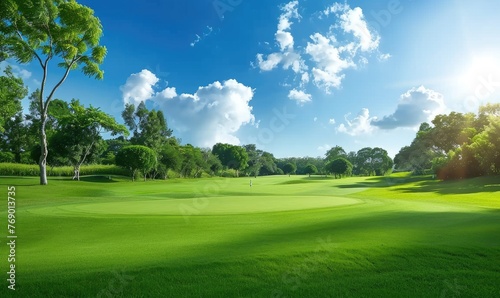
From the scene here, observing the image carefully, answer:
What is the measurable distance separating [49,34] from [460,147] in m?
58.5

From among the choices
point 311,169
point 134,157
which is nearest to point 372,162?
point 311,169

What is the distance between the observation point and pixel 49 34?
30.7 m

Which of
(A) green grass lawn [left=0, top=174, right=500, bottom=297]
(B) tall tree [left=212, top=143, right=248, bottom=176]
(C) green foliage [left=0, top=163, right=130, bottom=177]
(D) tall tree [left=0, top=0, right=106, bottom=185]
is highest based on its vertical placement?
(D) tall tree [left=0, top=0, right=106, bottom=185]

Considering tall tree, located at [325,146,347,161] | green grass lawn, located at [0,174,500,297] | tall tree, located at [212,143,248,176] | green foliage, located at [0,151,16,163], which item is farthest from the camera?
tall tree, located at [325,146,347,161]

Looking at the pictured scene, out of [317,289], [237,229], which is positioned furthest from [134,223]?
[317,289]

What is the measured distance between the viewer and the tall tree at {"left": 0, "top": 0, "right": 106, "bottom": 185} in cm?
2866

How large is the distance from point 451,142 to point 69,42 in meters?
80.9

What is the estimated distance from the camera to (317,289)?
542 cm

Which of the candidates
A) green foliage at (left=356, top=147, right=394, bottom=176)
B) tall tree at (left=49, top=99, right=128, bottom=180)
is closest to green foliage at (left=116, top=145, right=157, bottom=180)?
tall tree at (left=49, top=99, right=128, bottom=180)

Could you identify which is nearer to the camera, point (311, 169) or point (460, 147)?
point (460, 147)

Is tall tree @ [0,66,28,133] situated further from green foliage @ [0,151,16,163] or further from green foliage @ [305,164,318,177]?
green foliage @ [305,164,318,177]

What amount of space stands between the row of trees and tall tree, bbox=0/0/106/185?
47430 mm

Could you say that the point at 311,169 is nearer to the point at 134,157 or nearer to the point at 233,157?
the point at 233,157

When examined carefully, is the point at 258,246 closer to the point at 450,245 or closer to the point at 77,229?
the point at 450,245
